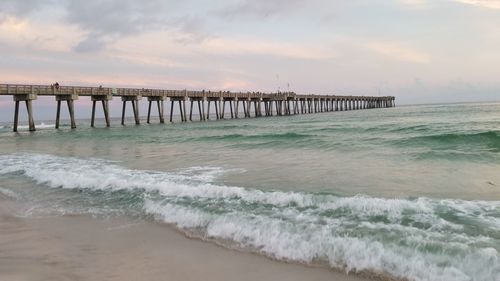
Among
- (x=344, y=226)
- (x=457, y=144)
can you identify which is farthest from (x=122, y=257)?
(x=457, y=144)

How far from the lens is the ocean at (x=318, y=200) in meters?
5.12

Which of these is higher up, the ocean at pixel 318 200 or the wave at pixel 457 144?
the wave at pixel 457 144

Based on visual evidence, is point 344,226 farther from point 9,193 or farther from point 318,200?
point 9,193

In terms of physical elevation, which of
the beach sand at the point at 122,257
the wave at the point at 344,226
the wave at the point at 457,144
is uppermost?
the wave at the point at 457,144

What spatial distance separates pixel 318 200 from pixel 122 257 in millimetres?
3605

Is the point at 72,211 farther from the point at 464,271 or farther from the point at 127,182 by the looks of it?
the point at 464,271

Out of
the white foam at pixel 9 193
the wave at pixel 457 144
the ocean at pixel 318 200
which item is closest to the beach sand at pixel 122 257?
the ocean at pixel 318 200

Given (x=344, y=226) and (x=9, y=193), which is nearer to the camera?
(x=344, y=226)

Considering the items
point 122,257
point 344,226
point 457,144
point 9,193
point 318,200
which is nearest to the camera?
point 122,257

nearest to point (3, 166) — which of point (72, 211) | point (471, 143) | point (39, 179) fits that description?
point (39, 179)

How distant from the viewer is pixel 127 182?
10430 mm

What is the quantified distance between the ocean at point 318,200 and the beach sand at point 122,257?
32 centimetres

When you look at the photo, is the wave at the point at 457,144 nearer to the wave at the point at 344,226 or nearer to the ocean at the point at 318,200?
the ocean at the point at 318,200

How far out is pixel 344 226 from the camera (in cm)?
614
